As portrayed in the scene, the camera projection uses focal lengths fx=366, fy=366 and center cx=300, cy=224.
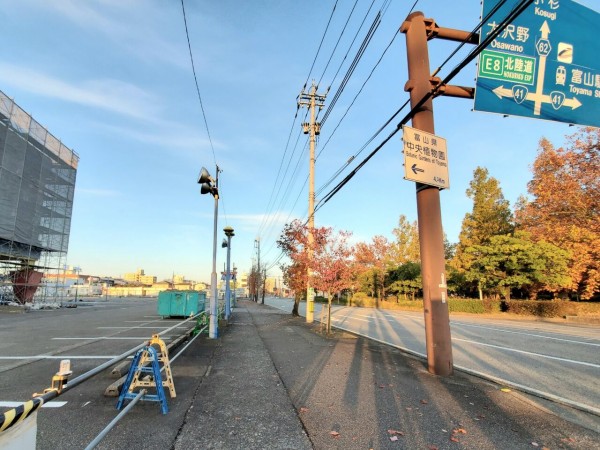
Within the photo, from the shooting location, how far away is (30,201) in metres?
27.8

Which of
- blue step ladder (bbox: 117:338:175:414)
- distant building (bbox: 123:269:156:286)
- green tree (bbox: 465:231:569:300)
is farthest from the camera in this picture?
distant building (bbox: 123:269:156:286)

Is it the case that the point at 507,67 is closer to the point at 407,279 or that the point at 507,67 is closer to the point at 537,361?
the point at 537,361

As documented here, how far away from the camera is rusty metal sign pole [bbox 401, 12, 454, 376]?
748 cm

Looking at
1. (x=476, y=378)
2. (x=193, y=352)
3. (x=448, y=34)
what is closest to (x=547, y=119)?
(x=448, y=34)

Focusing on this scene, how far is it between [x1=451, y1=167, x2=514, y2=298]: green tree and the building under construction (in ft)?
128

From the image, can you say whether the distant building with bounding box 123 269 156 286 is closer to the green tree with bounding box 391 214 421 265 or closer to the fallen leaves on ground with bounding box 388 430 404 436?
the green tree with bounding box 391 214 421 265

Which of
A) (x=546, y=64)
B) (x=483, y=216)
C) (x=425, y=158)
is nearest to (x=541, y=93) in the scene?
(x=546, y=64)

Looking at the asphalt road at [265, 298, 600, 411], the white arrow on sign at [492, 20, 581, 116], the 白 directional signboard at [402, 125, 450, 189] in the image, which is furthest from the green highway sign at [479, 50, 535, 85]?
the asphalt road at [265, 298, 600, 411]

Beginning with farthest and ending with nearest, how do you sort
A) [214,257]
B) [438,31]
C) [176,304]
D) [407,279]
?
[407,279], [176,304], [214,257], [438,31]

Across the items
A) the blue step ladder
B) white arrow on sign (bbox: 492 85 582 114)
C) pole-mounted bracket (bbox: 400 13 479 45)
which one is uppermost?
pole-mounted bracket (bbox: 400 13 479 45)

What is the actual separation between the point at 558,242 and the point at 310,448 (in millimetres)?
36924

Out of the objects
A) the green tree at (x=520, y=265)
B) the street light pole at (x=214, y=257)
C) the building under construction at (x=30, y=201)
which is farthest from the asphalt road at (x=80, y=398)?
the green tree at (x=520, y=265)

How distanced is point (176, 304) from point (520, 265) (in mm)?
28165

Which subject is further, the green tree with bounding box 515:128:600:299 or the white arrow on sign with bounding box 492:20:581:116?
the green tree with bounding box 515:128:600:299
